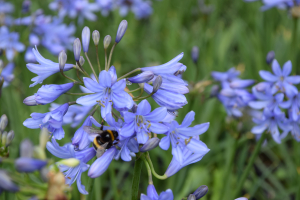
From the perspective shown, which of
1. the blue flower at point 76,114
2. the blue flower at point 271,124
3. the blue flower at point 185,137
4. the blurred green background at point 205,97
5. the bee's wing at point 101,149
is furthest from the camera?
the blurred green background at point 205,97

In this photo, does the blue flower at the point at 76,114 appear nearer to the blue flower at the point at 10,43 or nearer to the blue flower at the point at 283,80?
the blue flower at the point at 283,80

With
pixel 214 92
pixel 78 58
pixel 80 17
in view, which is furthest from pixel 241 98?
pixel 80 17

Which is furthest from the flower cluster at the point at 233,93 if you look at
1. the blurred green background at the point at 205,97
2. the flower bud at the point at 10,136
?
the flower bud at the point at 10,136

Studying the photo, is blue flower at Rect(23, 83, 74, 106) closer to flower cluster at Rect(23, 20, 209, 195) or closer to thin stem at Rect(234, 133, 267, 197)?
flower cluster at Rect(23, 20, 209, 195)

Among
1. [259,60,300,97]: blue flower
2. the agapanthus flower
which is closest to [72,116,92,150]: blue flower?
[259,60,300,97]: blue flower

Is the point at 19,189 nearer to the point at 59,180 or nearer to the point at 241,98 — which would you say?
the point at 59,180
